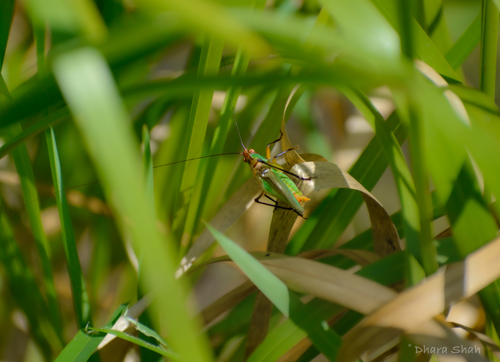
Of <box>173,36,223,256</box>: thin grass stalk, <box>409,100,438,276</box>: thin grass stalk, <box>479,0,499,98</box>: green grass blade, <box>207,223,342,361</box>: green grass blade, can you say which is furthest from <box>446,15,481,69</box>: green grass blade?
<box>207,223,342,361</box>: green grass blade

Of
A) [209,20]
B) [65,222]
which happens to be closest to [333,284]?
[209,20]

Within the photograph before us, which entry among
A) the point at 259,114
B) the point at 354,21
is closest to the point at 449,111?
the point at 354,21

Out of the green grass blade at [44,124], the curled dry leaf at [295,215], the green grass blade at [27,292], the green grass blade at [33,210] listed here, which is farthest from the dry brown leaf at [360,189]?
the green grass blade at [27,292]

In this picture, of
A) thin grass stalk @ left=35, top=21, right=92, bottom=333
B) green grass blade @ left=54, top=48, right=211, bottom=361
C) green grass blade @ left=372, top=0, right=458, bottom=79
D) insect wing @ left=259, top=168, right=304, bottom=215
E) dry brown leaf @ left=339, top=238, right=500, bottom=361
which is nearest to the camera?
green grass blade @ left=54, top=48, right=211, bottom=361

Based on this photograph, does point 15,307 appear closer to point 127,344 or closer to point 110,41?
point 127,344

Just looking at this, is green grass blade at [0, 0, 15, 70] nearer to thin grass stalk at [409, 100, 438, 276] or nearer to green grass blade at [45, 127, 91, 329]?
green grass blade at [45, 127, 91, 329]
